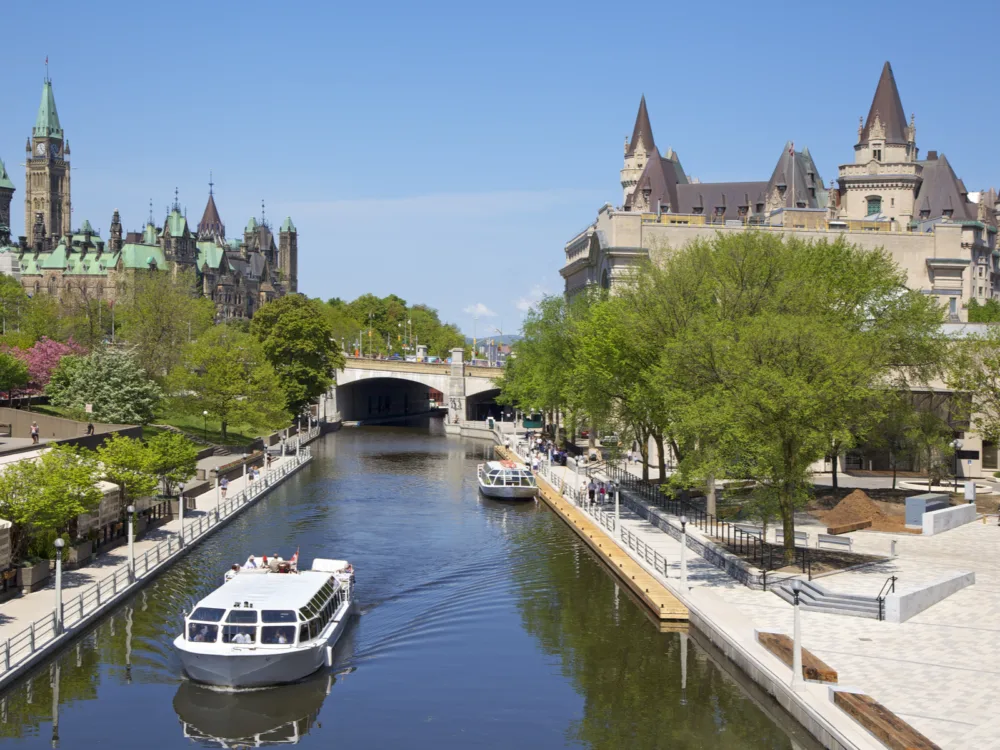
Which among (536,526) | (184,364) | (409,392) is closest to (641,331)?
(536,526)

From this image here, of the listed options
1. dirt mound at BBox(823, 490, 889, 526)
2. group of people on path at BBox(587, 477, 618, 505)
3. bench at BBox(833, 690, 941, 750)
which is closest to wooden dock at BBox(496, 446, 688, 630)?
group of people on path at BBox(587, 477, 618, 505)

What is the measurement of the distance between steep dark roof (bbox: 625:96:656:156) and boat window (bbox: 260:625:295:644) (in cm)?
11811

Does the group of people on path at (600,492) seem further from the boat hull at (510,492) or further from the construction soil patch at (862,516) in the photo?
the construction soil patch at (862,516)

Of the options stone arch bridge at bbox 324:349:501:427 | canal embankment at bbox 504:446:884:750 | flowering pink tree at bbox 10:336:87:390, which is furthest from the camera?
stone arch bridge at bbox 324:349:501:427

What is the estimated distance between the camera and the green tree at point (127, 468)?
4647 centimetres

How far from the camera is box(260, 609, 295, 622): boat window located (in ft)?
101

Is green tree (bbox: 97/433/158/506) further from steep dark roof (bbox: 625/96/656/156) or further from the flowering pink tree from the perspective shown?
steep dark roof (bbox: 625/96/656/156)

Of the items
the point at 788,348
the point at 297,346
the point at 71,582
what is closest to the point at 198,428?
the point at 297,346

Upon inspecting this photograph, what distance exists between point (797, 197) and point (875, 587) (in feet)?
299

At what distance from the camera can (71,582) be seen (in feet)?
126

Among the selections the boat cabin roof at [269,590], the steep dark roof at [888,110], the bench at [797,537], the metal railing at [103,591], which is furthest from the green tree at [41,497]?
the steep dark roof at [888,110]

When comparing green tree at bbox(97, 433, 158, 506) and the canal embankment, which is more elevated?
green tree at bbox(97, 433, 158, 506)

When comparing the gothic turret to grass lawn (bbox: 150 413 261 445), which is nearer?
grass lawn (bbox: 150 413 261 445)

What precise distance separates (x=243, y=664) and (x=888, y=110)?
105 m
